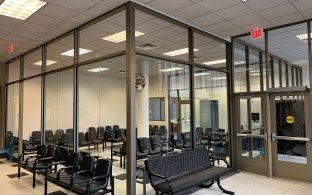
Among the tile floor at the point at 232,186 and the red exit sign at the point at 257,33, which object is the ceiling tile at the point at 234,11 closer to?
the red exit sign at the point at 257,33

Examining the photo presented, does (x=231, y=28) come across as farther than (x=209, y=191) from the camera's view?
Yes

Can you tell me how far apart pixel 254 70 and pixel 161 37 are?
2.44 m

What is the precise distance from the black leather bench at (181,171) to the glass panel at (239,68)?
6.93 feet

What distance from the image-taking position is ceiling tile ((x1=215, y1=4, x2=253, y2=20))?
4.12 meters

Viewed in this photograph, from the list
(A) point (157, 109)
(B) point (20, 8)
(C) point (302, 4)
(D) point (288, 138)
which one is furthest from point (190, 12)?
(D) point (288, 138)

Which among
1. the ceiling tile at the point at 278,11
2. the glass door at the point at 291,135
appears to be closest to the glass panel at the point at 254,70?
the glass door at the point at 291,135

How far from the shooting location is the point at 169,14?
4.37 metres

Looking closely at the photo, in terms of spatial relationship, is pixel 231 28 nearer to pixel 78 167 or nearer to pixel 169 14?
pixel 169 14

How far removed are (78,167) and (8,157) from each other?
14.7 feet

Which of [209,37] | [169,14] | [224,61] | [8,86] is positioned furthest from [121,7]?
[8,86]

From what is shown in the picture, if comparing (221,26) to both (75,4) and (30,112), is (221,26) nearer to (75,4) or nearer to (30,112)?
(75,4)

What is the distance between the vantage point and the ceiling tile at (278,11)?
4164 mm

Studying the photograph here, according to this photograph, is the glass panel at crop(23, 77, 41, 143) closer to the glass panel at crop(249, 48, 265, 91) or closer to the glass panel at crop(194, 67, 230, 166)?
the glass panel at crop(194, 67, 230, 166)

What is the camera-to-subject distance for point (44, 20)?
458 cm
